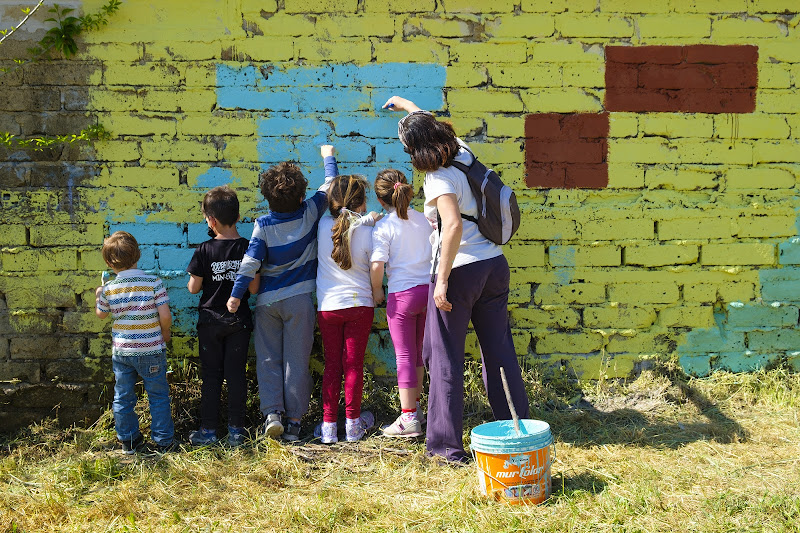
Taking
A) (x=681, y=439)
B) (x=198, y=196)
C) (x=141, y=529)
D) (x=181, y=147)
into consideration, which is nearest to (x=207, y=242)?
(x=198, y=196)

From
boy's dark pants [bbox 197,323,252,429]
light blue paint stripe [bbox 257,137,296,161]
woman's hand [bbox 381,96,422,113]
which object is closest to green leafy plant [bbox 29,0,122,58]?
light blue paint stripe [bbox 257,137,296,161]

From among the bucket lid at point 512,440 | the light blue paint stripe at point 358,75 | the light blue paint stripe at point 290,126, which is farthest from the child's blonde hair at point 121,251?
the bucket lid at point 512,440

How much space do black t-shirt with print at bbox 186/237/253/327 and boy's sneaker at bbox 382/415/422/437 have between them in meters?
1.10

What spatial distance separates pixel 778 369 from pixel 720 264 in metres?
0.79

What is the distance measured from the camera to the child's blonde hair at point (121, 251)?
4133mm

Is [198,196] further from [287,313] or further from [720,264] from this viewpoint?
[720,264]

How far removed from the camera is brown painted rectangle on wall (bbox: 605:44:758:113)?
4.57m

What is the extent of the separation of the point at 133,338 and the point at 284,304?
0.90 meters

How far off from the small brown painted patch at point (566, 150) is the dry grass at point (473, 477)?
1.34 metres

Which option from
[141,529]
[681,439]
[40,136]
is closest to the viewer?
[141,529]

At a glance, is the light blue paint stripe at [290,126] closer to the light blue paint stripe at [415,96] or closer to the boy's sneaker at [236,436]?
the light blue paint stripe at [415,96]

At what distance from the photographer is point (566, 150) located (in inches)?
181

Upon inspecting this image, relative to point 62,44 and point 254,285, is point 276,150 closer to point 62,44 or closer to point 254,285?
point 254,285

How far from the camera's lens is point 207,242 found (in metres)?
4.28
